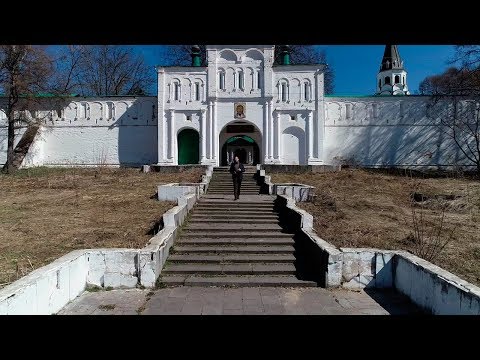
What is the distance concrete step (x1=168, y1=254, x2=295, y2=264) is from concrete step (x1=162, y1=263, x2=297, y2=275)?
5.5 inches

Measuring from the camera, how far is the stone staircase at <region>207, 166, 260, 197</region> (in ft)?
55.2

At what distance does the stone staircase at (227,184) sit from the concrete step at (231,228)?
6.29 m

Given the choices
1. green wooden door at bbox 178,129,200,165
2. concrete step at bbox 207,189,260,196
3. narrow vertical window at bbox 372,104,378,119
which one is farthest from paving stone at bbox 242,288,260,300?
narrow vertical window at bbox 372,104,378,119

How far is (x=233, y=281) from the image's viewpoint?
670 cm

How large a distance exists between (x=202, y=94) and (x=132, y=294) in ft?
76.8

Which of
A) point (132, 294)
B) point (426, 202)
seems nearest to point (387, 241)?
point (132, 294)

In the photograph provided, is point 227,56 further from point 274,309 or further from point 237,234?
point 274,309

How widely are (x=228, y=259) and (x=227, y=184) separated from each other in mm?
10788

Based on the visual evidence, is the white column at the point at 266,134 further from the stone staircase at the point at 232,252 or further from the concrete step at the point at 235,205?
the stone staircase at the point at 232,252

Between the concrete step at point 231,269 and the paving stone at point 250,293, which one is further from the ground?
the concrete step at point 231,269

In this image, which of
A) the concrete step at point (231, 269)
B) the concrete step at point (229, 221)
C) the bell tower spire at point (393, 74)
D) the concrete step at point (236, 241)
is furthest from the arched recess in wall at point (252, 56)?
the bell tower spire at point (393, 74)

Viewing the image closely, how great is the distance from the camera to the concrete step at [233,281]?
663 centimetres
